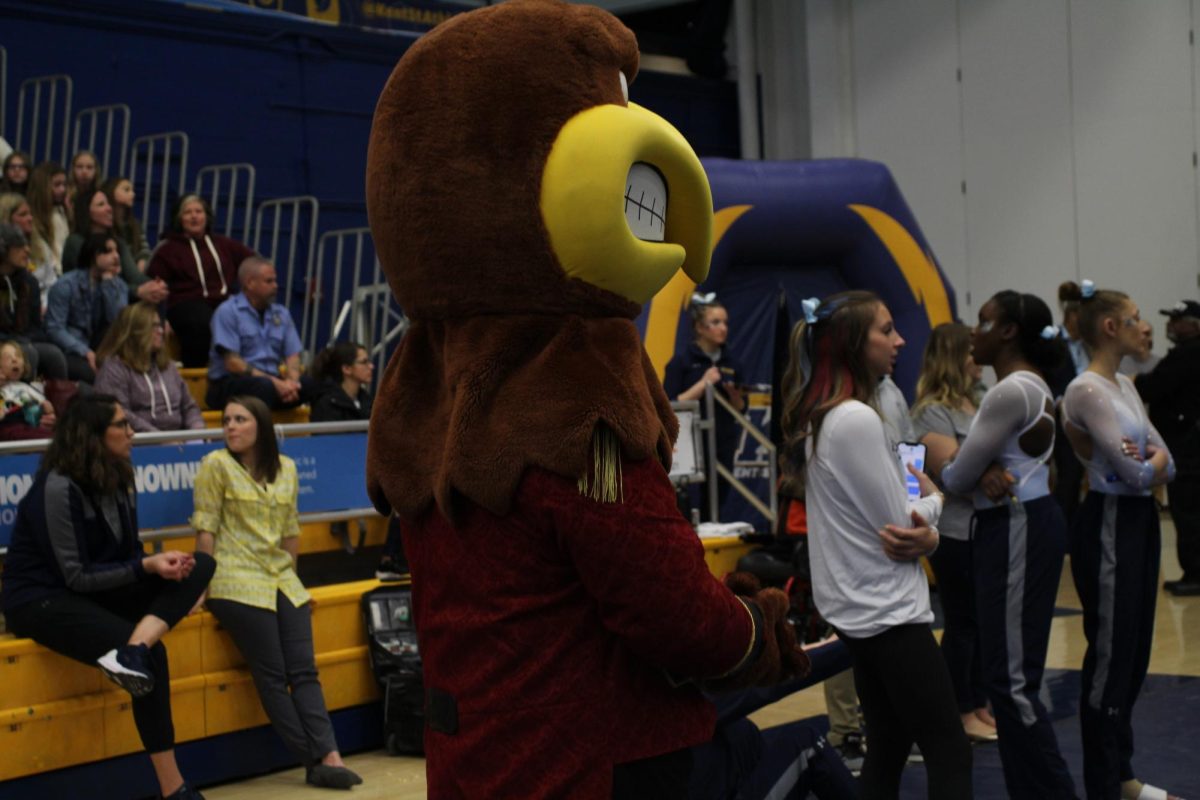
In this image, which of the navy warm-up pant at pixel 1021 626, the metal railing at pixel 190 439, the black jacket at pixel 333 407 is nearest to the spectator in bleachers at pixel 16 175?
the black jacket at pixel 333 407

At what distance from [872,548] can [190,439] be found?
11.0ft

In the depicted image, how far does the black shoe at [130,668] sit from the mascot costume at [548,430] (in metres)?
2.80

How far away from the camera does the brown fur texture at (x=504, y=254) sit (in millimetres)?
2199

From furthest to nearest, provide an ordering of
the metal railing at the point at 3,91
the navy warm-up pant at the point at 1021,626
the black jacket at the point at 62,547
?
the metal railing at the point at 3,91 → the black jacket at the point at 62,547 → the navy warm-up pant at the point at 1021,626

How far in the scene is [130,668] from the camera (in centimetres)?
484

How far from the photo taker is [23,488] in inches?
210

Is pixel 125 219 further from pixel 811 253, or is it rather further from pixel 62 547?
pixel 62 547

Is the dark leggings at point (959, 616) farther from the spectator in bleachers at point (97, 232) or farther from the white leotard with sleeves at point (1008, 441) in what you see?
the spectator in bleachers at point (97, 232)

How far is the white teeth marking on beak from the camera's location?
2.30 metres

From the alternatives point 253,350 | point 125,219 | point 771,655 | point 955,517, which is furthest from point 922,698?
point 125,219

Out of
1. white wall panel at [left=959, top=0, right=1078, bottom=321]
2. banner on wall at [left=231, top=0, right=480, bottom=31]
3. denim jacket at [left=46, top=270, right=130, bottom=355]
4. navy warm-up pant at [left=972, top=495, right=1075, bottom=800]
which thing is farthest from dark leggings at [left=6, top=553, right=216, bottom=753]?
white wall panel at [left=959, top=0, right=1078, bottom=321]

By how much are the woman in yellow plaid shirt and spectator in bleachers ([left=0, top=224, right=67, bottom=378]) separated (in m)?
1.84

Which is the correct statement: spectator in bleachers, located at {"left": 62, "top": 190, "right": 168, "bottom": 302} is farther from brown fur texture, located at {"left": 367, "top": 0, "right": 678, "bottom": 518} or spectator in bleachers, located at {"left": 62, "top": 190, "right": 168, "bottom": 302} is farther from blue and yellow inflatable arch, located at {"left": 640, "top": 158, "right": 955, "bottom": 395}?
brown fur texture, located at {"left": 367, "top": 0, "right": 678, "bottom": 518}

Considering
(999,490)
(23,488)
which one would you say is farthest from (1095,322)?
(23,488)
